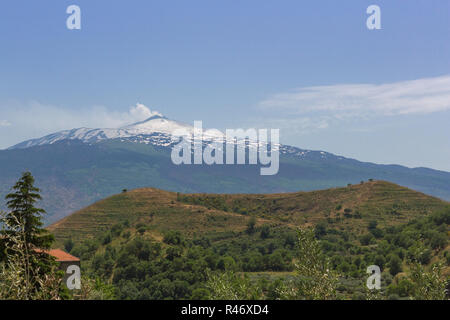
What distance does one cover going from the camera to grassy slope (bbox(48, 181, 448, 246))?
13788 centimetres

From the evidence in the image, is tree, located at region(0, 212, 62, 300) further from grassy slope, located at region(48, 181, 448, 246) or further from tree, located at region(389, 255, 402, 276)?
grassy slope, located at region(48, 181, 448, 246)

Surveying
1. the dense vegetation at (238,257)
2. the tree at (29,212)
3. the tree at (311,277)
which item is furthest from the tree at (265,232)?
the tree at (311,277)

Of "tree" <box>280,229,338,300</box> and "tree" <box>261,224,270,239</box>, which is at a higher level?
"tree" <box>280,229,338,300</box>

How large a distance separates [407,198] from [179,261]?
8065 centimetres

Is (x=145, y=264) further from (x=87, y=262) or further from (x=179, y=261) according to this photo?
(x=87, y=262)

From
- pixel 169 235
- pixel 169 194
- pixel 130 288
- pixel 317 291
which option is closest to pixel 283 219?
pixel 169 194

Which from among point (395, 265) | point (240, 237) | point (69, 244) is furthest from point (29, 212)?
point (240, 237)

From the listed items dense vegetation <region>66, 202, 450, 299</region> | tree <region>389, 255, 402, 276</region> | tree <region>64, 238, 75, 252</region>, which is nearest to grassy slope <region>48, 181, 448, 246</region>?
tree <region>64, 238, 75, 252</region>

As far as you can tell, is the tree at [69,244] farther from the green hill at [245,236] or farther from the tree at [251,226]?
the tree at [251,226]

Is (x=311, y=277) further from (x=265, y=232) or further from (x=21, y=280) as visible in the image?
(x=265, y=232)

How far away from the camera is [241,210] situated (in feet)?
519

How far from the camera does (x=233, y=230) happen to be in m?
137

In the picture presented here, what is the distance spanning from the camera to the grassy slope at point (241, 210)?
452 ft
